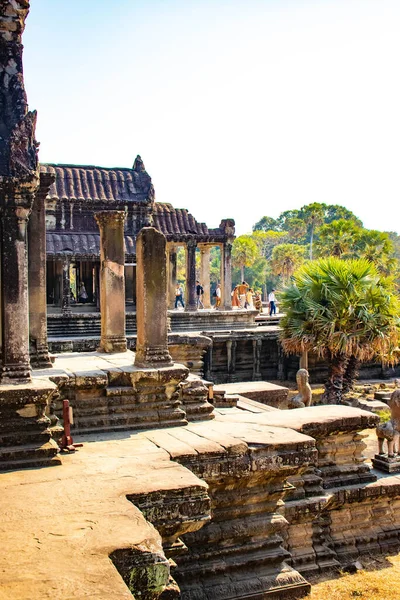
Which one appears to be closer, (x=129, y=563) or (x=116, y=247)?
(x=129, y=563)

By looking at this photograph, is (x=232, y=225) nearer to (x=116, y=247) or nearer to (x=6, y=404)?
(x=116, y=247)

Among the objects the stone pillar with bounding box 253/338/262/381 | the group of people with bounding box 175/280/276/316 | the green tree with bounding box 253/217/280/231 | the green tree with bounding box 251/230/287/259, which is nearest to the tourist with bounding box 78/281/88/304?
the group of people with bounding box 175/280/276/316

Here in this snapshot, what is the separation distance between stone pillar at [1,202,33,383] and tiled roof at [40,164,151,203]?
13.4 meters

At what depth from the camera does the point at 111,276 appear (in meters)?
9.59

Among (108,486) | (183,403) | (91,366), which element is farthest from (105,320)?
(108,486)

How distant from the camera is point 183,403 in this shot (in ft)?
25.4

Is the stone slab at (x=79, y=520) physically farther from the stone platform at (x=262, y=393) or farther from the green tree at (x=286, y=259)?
the green tree at (x=286, y=259)

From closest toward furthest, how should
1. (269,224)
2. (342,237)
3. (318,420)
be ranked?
(318,420) → (342,237) → (269,224)

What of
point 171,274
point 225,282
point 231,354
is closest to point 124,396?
point 231,354

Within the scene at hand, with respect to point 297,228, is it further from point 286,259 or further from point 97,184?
point 97,184

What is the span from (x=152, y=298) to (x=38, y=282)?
5.71ft

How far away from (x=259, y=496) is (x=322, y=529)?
64.1 inches

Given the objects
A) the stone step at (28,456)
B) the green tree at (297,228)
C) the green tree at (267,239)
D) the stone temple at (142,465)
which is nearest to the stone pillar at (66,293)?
the stone temple at (142,465)

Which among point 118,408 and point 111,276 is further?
point 111,276
